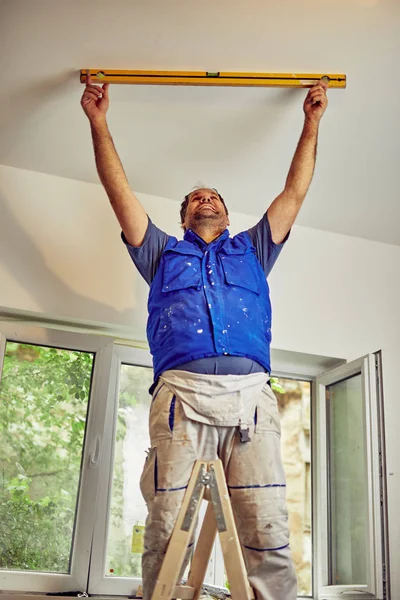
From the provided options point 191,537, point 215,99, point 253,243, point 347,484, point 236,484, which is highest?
point 215,99

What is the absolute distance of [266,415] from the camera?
5.82 feet

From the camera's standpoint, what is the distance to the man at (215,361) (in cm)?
162

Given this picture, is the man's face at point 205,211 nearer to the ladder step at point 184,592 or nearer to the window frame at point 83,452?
the window frame at point 83,452

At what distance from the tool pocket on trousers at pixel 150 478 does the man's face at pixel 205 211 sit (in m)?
0.83

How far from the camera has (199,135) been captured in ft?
8.57

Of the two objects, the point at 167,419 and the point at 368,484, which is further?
the point at 368,484

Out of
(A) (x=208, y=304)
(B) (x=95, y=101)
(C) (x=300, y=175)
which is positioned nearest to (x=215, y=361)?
(A) (x=208, y=304)

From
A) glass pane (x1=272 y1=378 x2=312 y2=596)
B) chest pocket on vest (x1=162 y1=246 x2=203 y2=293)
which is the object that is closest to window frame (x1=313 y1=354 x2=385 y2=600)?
chest pocket on vest (x1=162 y1=246 x2=203 y2=293)

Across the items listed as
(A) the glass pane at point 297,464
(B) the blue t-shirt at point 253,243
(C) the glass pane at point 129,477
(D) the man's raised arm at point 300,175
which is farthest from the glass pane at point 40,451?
(A) the glass pane at point 297,464

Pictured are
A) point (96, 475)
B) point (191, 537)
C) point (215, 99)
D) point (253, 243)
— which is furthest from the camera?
point (96, 475)

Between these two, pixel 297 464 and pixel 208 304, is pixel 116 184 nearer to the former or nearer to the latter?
pixel 208 304

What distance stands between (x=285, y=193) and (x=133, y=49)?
29.2 inches

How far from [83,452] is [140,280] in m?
0.78

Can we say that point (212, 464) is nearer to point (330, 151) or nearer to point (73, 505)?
point (73, 505)
